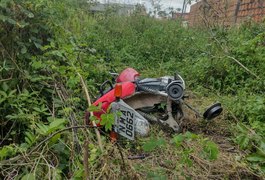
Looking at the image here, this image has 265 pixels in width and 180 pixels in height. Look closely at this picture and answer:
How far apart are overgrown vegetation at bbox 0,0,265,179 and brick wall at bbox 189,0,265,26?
34 cm

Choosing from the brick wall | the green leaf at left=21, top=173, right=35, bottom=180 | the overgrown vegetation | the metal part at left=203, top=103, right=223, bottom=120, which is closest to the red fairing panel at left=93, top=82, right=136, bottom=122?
the overgrown vegetation

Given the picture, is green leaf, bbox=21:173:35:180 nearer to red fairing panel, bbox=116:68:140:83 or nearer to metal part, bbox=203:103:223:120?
red fairing panel, bbox=116:68:140:83

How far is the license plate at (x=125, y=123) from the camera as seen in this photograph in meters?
2.34

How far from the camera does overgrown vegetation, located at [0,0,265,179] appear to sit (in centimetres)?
172

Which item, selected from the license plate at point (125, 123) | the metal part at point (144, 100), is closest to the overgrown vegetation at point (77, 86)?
the license plate at point (125, 123)

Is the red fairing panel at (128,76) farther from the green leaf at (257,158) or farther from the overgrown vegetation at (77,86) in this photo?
the green leaf at (257,158)

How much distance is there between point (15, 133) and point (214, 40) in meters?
3.31

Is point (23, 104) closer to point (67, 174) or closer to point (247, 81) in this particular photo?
point (67, 174)

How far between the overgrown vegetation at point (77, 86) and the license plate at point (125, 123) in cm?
11

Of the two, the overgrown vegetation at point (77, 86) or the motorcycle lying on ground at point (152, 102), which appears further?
the motorcycle lying on ground at point (152, 102)

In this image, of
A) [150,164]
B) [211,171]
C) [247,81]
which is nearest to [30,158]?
[150,164]

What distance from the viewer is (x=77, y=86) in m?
2.76

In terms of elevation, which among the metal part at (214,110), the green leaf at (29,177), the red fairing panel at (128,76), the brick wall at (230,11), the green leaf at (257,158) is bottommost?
the metal part at (214,110)

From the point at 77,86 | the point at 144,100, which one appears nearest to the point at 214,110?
the point at 144,100
